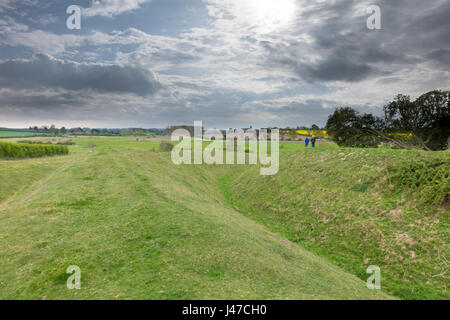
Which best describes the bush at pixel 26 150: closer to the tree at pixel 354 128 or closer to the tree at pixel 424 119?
the tree at pixel 354 128

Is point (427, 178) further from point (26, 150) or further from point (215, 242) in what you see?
point (26, 150)

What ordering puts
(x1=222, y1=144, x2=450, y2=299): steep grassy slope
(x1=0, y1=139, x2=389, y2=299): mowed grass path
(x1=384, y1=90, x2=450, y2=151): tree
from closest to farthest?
1. (x1=0, y1=139, x2=389, y2=299): mowed grass path
2. (x1=222, y1=144, x2=450, y2=299): steep grassy slope
3. (x1=384, y1=90, x2=450, y2=151): tree

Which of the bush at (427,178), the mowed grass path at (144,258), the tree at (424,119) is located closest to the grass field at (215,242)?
the mowed grass path at (144,258)

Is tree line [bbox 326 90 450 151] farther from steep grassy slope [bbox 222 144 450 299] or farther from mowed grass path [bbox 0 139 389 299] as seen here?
mowed grass path [bbox 0 139 389 299]

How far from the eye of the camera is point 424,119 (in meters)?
33.4

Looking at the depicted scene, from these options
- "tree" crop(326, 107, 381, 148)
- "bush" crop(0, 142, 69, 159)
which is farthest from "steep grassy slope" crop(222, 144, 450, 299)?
"bush" crop(0, 142, 69, 159)

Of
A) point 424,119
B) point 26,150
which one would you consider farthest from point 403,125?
point 26,150

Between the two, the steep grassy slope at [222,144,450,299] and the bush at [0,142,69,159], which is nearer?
the steep grassy slope at [222,144,450,299]

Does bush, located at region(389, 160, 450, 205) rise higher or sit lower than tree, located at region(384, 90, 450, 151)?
lower

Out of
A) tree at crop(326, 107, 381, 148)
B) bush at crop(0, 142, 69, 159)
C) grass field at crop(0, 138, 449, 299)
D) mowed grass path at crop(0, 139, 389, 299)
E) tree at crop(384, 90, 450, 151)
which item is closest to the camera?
mowed grass path at crop(0, 139, 389, 299)

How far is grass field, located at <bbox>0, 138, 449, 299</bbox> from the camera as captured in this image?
8719mm

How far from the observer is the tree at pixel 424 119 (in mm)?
32031

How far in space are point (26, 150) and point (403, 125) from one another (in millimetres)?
83356

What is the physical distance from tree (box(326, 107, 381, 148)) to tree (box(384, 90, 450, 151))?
2857 mm
